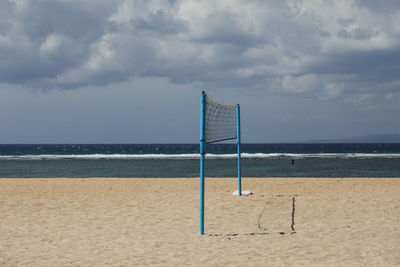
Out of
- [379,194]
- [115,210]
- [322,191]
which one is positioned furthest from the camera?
[322,191]

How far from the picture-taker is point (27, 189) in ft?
49.8

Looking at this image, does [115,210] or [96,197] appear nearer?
[115,210]

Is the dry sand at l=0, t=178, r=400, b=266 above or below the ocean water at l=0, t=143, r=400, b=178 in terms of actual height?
above

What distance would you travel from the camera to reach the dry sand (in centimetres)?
611

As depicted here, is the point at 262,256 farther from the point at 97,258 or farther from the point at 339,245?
the point at 97,258

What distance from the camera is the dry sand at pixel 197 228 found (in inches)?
240

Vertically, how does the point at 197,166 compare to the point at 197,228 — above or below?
below

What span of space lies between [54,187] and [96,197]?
361cm

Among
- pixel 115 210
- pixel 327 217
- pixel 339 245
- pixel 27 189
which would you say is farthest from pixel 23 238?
pixel 27 189

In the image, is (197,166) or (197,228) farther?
(197,166)

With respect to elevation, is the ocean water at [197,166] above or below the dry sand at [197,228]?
below

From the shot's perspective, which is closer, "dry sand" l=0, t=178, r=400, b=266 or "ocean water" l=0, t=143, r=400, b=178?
"dry sand" l=0, t=178, r=400, b=266

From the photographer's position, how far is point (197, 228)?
8.31 m

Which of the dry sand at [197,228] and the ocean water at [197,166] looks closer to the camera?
the dry sand at [197,228]
